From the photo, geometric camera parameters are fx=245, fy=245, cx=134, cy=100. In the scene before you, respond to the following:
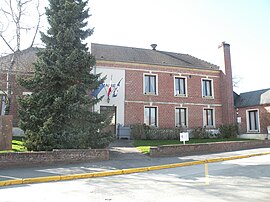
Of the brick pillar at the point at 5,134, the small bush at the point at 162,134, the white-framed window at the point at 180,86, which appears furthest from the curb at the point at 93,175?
the white-framed window at the point at 180,86

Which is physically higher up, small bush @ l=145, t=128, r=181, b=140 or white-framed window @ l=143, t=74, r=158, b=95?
white-framed window @ l=143, t=74, r=158, b=95

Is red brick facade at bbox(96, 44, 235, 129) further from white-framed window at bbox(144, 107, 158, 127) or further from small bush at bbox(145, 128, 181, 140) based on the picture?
small bush at bbox(145, 128, 181, 140)

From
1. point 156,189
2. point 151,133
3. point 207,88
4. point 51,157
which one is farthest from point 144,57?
point 156,189

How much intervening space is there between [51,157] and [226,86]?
1949 cm

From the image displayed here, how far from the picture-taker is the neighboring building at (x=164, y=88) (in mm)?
21672

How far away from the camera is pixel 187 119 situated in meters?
23.5

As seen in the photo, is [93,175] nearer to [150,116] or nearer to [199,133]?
[150,116]

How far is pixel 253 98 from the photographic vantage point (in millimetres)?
25672

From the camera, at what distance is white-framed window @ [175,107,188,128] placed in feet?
76.6

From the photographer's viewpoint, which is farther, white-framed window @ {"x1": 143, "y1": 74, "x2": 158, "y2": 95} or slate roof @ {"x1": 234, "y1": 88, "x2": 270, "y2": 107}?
slate roof @ {"x1": 234, "y1": 88, "x2": 270, "y2": 107}

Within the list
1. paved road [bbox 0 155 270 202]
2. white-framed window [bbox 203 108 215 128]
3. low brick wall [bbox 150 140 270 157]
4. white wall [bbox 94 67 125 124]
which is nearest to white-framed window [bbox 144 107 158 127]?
white wall [bbox 94 67 125 124]

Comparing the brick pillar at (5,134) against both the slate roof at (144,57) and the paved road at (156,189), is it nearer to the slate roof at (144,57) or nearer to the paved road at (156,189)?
the paved road at (156,189)

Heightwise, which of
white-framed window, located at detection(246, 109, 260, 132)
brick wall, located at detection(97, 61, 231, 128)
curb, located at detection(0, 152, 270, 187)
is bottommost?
curb, located at detection(0, 152, 270, 187)

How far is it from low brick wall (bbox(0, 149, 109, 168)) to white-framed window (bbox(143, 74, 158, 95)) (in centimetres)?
1200
